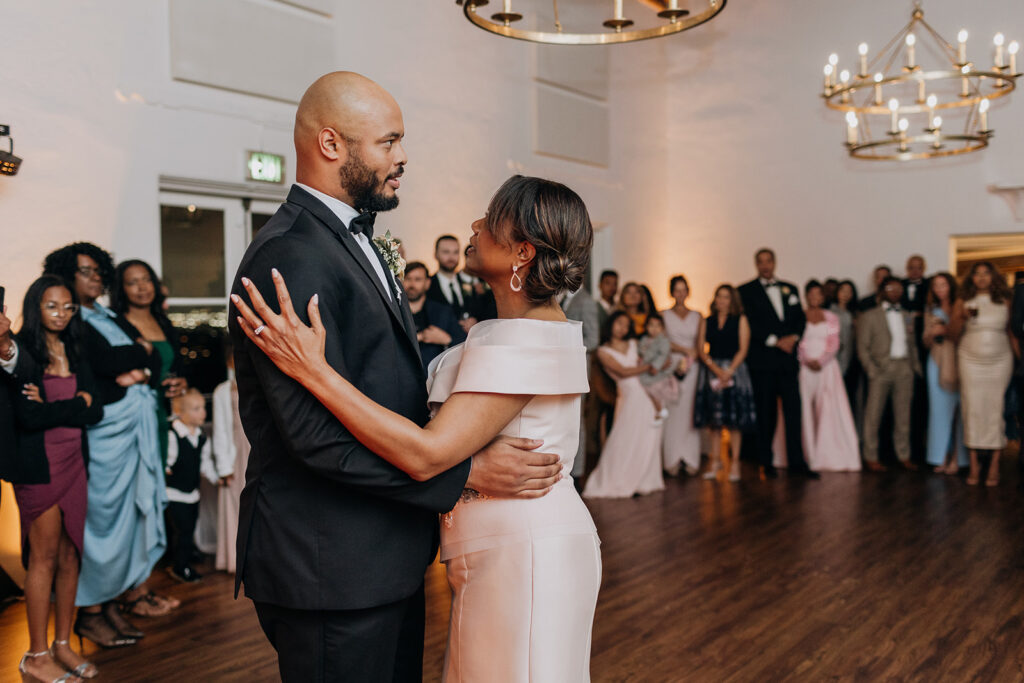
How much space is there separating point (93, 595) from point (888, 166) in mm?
8569

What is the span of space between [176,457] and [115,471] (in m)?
0.80

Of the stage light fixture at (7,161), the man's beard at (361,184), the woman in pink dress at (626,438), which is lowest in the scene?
the woman in pink dress at (626,438)

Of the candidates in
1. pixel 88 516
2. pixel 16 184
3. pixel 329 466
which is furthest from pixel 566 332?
pixel 16 184

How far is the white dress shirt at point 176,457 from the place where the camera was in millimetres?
4457

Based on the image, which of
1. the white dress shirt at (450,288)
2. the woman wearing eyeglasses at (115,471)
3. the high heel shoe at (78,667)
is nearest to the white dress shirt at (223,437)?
the woman wearing eyeglasses at (115,471)

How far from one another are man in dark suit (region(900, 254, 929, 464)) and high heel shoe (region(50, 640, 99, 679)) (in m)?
7.04

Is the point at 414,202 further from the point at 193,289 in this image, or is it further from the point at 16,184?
the point at 16,184

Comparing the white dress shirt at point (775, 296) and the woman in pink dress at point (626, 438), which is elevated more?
the white dress shirt at point (775, 296)

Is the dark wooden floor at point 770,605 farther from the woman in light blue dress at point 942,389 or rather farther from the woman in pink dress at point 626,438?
the woman in light blue dress at point 942,389

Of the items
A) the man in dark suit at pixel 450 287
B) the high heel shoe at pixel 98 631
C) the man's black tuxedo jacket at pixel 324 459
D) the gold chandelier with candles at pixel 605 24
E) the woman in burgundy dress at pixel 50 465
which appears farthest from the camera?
the man in dark suit at pixel 450 287

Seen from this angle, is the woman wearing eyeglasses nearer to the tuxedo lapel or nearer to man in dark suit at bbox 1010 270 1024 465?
the tuxedo lapel

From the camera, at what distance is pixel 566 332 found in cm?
167

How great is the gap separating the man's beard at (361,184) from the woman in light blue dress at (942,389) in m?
7.04

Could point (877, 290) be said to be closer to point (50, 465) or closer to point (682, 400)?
point (682, 400)
